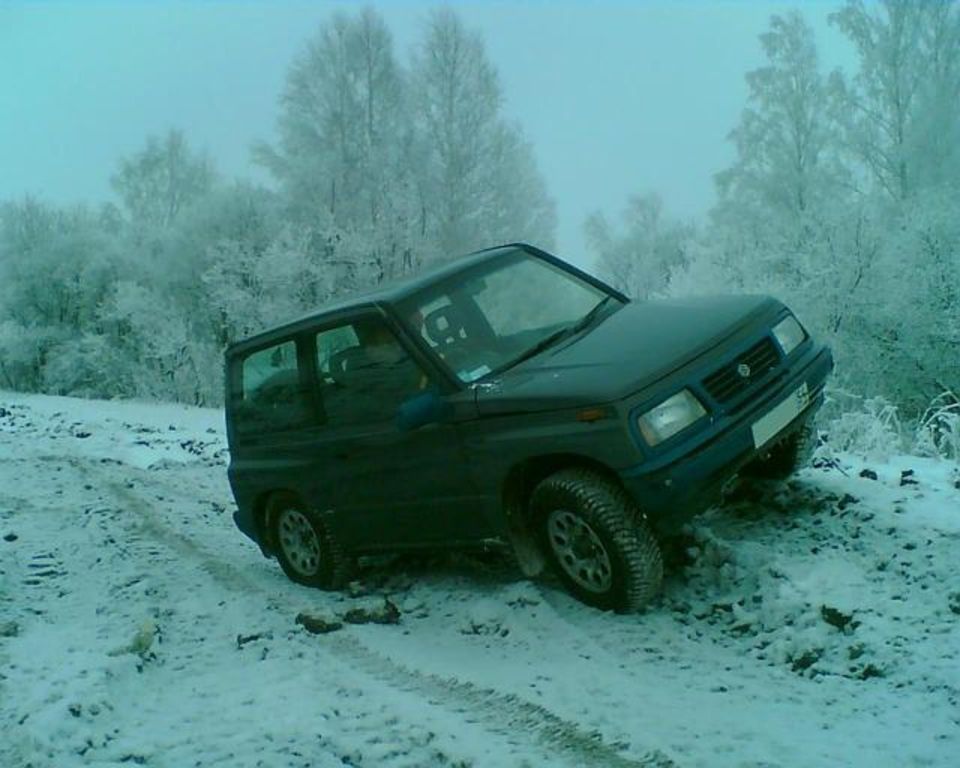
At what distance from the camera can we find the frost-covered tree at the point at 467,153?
2752 cm

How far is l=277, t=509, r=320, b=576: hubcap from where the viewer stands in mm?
5469

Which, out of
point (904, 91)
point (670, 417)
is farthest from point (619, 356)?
point (904, 91)

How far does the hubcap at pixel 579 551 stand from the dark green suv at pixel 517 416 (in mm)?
11

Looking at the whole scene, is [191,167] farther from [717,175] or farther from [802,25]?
[802,25]

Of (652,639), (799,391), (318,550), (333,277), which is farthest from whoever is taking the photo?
(333,277)

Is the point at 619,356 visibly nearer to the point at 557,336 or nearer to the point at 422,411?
the point at 557,336

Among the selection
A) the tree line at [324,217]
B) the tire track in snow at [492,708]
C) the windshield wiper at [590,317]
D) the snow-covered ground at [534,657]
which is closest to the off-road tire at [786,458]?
the snow-covered ground at [534,657]

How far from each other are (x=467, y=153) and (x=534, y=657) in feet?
83.1

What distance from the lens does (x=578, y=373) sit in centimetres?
400

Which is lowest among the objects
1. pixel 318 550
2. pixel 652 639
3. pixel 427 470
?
pixel 652 639

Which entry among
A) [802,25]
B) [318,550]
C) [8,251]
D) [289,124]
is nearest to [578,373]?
[318,550]

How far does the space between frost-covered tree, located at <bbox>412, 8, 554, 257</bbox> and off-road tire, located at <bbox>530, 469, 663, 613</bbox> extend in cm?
2360

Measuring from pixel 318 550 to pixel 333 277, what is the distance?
840 inches

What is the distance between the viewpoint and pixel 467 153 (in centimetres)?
2770
